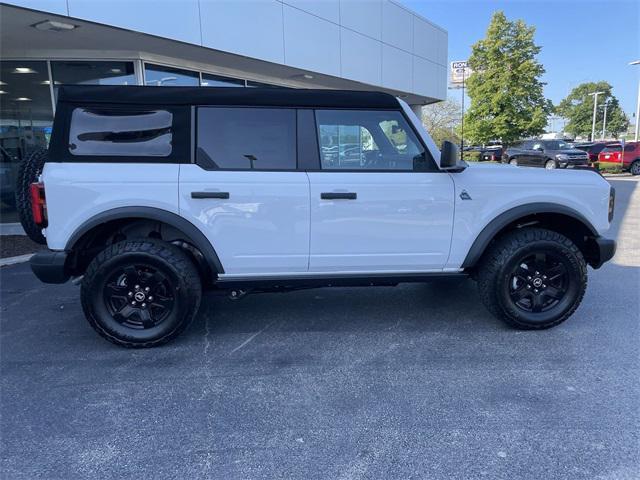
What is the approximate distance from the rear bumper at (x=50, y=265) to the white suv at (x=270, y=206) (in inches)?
0.5

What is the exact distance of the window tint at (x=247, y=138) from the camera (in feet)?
Result: 11.3

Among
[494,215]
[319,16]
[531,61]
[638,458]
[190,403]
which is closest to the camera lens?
[638,458]

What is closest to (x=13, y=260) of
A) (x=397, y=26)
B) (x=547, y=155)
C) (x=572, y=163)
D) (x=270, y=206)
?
(x=270, y=206)

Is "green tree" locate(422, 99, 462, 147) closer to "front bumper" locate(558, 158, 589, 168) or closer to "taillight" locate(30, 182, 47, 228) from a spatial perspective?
"front bumper" locate(558, 158, 589, 168)

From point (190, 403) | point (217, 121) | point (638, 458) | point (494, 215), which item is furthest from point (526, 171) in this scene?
point (190, 403)

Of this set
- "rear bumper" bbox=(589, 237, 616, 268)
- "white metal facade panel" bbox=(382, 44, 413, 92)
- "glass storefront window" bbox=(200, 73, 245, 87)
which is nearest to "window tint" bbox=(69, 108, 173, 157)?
"rear bumper" bbox=(589, 237, 616, 268)

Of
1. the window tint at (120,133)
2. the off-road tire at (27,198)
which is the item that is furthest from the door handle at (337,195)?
the off-road tire at (27,198)

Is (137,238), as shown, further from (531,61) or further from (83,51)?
(531,61)

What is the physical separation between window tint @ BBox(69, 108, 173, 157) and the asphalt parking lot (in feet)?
5.13

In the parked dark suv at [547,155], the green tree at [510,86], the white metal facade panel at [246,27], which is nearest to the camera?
the white metal facade panel at [246,27]

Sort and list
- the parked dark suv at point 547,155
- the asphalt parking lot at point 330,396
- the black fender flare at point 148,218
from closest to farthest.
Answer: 1. the asphalt parking lot at point 330,396
2. the black fender flare at point 148,218
3. the parked dark suv at point 547,155

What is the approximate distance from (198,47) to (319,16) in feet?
12.9

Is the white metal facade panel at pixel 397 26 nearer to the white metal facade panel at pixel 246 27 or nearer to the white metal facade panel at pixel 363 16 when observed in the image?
the white metal facade panel at pixel 363 16

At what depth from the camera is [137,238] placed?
3.58 meters
